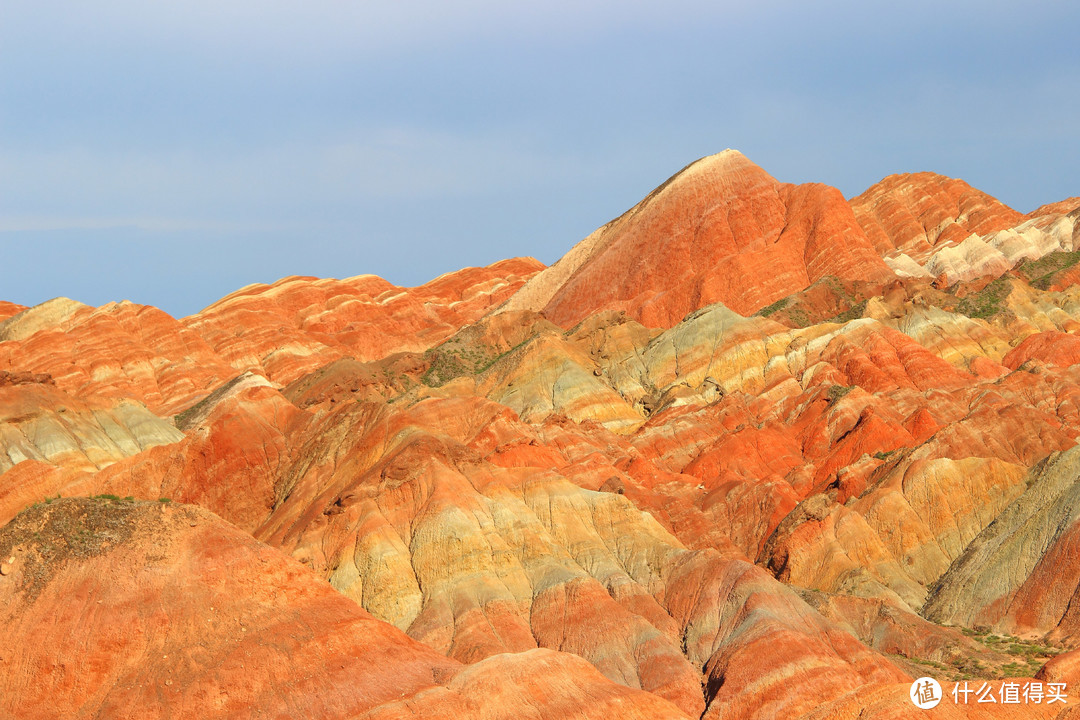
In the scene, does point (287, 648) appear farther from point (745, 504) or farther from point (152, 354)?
point (152, 354)

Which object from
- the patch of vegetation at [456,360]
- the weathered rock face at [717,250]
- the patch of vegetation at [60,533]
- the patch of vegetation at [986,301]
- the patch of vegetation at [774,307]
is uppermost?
the weathered rock face at [717,250]

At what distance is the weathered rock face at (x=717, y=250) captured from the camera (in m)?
153

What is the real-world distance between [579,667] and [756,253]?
107403 millimetres

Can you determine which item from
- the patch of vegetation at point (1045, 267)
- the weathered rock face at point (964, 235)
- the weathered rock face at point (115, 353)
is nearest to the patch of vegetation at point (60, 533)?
the weathered rock face at point (115, 353)

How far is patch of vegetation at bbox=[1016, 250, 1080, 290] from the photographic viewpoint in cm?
14738

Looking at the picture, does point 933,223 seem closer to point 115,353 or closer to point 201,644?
point 115,353

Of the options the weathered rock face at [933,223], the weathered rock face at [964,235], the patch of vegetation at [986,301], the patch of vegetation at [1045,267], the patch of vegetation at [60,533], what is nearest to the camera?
the patch of vegetation at [60,533]

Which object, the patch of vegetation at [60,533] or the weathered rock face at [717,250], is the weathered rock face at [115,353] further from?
the patch of vegetation at [60,533]

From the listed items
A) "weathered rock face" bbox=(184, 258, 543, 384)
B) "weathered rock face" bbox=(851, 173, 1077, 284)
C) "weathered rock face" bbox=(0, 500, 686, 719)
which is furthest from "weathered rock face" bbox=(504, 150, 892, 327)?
"weathered rock face" bbox=(0, 500, 686, 719)

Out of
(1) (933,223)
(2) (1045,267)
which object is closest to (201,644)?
(2) (1045,267)

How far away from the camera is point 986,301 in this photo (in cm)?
13988

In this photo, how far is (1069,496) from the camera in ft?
274

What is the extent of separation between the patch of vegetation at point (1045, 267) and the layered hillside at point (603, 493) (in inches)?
26.0

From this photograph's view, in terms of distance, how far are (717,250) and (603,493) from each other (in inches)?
3035
